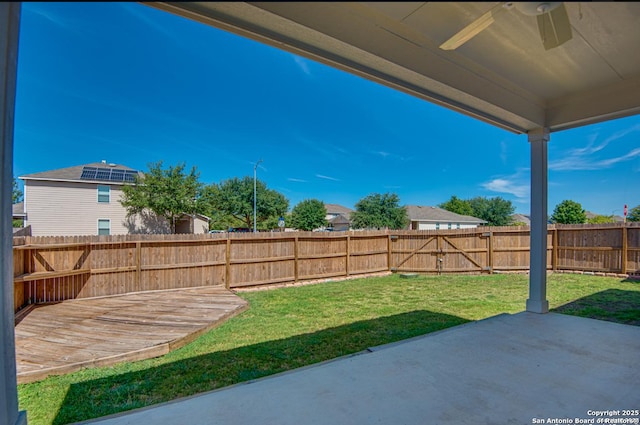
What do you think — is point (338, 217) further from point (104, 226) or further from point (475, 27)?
point (475, 27)

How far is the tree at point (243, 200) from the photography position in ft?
78.9

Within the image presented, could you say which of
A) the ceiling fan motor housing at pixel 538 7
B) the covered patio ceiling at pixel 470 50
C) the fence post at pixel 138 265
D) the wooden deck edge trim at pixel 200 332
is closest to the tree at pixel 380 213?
the fence post at pixel 138 265

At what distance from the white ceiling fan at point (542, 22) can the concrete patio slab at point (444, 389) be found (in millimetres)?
2296

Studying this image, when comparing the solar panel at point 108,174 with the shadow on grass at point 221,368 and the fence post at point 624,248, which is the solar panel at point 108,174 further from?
the fence post at point 624,248

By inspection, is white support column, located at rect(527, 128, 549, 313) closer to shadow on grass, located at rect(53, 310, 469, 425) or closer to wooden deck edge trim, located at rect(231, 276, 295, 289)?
shadow on grass, located at rect(53, 310, 469, 425)

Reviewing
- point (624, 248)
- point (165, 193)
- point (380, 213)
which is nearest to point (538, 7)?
point (624, 248)

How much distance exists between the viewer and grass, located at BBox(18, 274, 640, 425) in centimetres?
247

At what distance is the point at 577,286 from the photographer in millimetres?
6379

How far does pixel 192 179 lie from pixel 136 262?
37.8 ft

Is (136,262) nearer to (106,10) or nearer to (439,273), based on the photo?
(106,10)

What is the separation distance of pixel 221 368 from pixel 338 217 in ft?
114

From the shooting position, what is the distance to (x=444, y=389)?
2062mm

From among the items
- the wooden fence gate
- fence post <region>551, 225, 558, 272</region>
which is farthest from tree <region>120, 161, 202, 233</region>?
fence post <region>551, 225, 558, 272</region>

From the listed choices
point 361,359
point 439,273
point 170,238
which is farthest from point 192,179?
point 361,359
